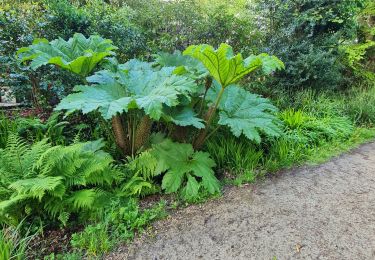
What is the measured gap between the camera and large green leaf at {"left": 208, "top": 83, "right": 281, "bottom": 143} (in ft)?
8.84

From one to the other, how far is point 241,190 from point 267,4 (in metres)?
4.27

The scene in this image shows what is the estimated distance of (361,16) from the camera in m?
6.82

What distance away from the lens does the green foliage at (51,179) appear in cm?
210

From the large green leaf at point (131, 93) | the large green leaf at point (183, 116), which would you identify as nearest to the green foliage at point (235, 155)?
the large green leaf at point (183, 116)

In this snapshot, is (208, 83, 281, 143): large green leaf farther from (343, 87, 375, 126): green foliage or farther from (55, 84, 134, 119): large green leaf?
(343, 87, 375, 126): green foliage

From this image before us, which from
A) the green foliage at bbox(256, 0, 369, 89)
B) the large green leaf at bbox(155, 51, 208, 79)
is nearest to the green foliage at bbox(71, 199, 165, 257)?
the large green leaf at bbox(155, 51, 208, 79)

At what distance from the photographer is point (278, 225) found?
225 centimetres

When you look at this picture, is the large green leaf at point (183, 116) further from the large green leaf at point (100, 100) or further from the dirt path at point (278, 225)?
the dirt path at point (278, 225)

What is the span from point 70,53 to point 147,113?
149 cm

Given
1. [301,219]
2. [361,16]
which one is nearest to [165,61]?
[301,219]

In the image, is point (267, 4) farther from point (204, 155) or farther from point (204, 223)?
point (204, 223)

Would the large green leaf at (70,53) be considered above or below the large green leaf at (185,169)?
above

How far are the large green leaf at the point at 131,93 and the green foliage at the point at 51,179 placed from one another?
436 mm

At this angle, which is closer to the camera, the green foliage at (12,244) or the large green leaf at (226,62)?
the green foliage at (12,244)
